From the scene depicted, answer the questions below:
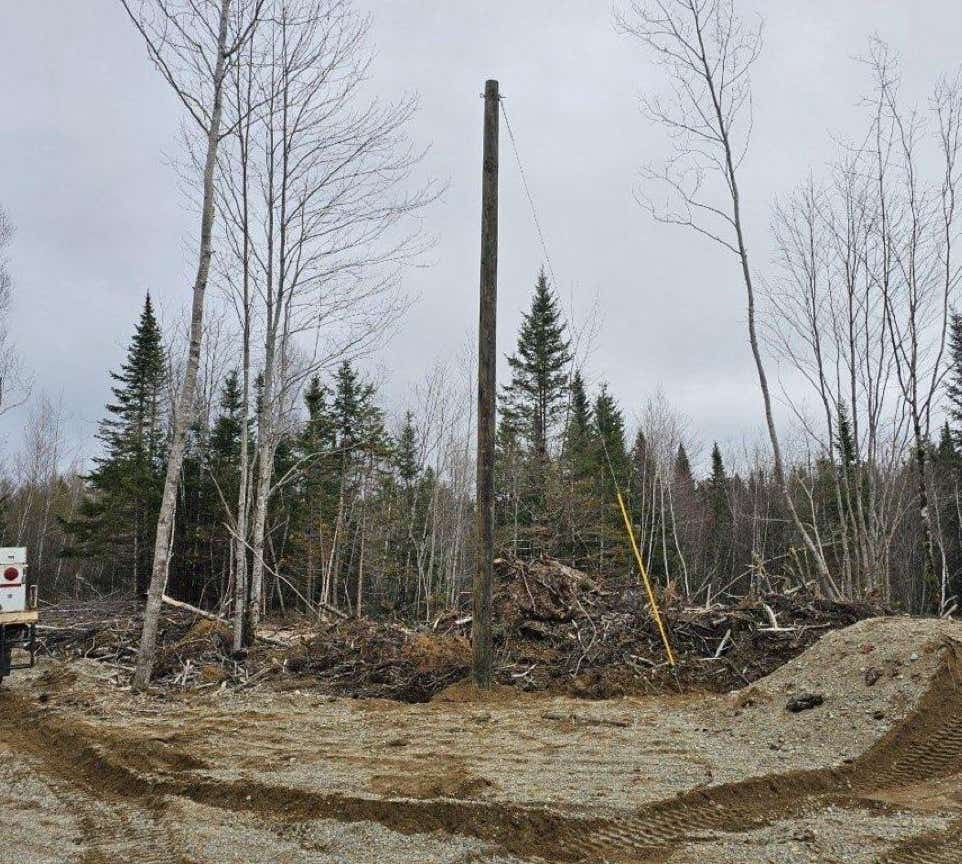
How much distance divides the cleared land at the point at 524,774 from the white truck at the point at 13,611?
166 centimetres

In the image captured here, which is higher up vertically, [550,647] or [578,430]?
[578,430]

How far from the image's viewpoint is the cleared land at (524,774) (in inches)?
151

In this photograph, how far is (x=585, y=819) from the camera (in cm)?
403

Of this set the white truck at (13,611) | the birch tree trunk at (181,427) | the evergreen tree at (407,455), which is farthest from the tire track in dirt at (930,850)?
the evergreen tree at (407,455)

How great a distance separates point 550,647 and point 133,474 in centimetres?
2331

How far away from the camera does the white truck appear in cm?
923

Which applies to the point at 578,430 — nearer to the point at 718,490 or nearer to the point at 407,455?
the point at 407,455

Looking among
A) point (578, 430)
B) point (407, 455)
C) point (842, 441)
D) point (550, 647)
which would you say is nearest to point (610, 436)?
point (578, 430)

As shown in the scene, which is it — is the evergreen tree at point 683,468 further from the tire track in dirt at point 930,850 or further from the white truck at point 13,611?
the tire track in dirt at point 930,850

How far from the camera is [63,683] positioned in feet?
32.0

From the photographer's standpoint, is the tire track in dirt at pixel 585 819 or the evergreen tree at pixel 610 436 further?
the evergreen tree at pixel 610 436

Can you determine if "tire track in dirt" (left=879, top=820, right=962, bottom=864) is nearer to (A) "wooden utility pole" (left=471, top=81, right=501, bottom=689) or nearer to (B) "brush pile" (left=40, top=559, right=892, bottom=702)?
(B) "brush pile" (left=40, top=559, right=892, bottom=702)

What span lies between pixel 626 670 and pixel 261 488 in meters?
6.12

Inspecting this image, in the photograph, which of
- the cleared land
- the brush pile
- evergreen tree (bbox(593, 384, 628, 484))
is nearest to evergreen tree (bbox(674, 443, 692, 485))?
evergreen tree (bbox(593, 384, 628, 484))
